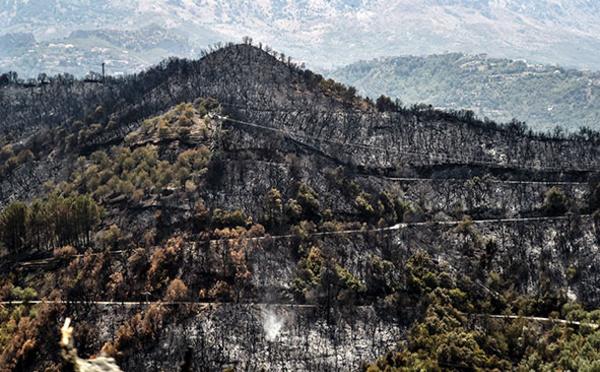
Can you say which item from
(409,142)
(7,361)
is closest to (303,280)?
(7,361)

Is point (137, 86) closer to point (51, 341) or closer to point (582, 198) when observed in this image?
point (51, 341)

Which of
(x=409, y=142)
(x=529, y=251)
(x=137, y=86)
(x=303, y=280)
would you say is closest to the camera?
(x=303, y=280)

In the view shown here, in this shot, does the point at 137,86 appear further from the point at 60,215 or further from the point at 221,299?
the point at 221,299

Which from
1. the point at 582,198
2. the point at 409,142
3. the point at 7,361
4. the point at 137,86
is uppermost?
the point at 137,86

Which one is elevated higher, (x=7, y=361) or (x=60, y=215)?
(x=60, y=215)

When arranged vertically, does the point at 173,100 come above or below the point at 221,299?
above

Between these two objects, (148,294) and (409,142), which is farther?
(409,142)

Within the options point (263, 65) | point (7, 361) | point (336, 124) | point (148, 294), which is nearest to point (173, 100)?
point (263, 65)

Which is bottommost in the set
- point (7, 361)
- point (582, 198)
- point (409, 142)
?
point (7, 361)

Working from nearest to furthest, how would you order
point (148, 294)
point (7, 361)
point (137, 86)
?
1. point (7, 361)
2. point (148, 294)
3. point (137, 86)
